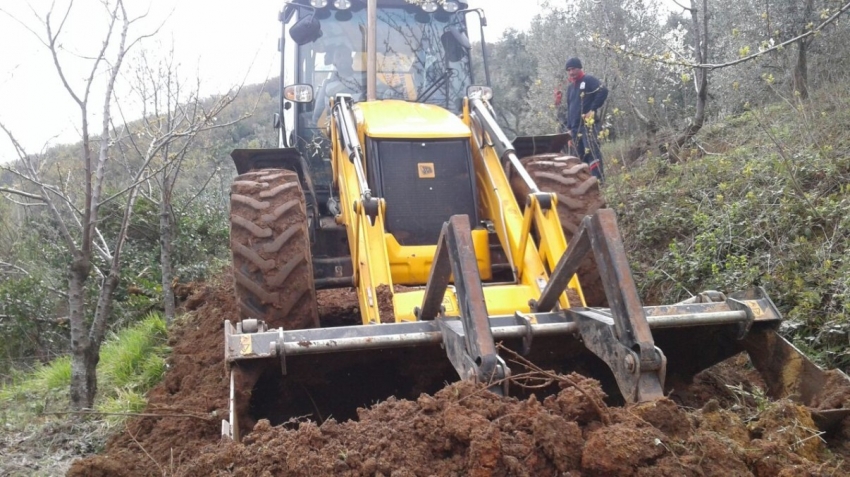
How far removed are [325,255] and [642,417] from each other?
12.2ft

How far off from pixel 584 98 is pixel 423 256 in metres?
5.43

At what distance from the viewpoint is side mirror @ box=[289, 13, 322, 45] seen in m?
6.59

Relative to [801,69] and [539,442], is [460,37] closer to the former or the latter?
[539,442]

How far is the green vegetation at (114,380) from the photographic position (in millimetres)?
5769

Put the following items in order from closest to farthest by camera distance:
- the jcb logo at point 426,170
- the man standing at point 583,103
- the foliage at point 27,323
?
the jcb logo at point 426,170
the man standing at point 583,103
the foliage at point 27,323

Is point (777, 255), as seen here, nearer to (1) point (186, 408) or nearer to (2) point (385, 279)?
(2) point (385, 279)

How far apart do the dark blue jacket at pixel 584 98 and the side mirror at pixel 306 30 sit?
151 inches

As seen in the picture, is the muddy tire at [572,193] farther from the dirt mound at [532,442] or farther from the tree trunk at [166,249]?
the tree trunk at [166,249]


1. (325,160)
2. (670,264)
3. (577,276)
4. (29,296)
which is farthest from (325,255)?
(29,296)

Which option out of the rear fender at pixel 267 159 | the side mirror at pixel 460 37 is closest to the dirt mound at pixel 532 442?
the rear fender at pixel 267 159

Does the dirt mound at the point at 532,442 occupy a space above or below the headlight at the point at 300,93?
below

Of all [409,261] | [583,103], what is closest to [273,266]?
[409,261]

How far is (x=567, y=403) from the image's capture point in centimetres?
284

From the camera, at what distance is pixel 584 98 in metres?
9.59
